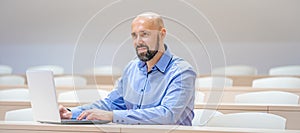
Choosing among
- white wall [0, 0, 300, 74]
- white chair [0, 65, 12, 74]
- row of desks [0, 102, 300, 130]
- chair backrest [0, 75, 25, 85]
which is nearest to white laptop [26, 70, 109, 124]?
row of desks [0, 102, 300, 130]

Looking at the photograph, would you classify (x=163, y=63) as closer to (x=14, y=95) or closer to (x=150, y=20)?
(x=150, y=20)

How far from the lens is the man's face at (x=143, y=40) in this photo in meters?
1.83

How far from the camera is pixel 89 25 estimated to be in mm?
1758

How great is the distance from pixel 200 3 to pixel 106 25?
4369 millimetres

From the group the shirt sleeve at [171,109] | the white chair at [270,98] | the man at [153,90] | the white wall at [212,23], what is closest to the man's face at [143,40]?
the man at [153,90]

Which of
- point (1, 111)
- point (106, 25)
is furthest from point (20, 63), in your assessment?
point (106, 25)

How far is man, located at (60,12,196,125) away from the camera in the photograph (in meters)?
1.93

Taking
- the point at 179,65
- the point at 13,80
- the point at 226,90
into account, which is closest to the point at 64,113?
the point at 179,65

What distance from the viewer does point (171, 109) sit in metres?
2.06

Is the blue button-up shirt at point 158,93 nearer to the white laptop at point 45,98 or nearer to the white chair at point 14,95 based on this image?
the white laptop at point 45,98

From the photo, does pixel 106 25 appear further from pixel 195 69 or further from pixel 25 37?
pixel 25 37

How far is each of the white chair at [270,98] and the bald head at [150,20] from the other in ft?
4.99

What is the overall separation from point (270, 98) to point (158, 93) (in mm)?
1388

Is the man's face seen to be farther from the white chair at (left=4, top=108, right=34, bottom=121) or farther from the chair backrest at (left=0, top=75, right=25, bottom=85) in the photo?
the chair backrest at (left=0, top=75, right=25, bottom=85)
